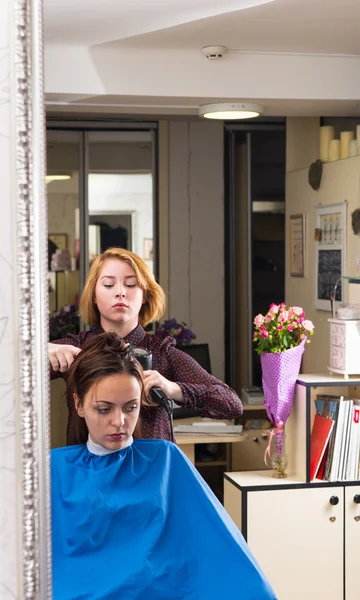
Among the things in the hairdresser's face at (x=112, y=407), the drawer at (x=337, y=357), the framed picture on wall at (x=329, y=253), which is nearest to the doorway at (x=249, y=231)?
the framed picture on wall at (x=329, y=253)

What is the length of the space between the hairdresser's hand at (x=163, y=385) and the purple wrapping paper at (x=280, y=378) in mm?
982

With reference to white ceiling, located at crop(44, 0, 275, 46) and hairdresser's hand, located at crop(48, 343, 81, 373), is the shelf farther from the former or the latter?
hairdresser's hand, located at crop(48, 343, 81, 373)

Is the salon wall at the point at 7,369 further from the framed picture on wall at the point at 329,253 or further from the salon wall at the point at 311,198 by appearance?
the framed picture on wall at the point at 329,253

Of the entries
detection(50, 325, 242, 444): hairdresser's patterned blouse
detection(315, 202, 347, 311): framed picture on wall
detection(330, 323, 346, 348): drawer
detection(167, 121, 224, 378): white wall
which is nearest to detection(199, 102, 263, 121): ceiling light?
detection(315, 202, 347, 311): framed picture on wall

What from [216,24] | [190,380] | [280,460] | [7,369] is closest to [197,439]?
[280,460]

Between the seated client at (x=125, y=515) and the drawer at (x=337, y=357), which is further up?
the drawer at (x=337, y=357)

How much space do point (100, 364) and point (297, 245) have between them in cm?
314

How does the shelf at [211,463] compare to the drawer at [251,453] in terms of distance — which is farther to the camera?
the shelf at [211,463]

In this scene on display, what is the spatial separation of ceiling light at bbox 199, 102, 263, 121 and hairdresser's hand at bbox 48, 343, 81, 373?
89.0 inches

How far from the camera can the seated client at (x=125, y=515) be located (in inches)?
56.9

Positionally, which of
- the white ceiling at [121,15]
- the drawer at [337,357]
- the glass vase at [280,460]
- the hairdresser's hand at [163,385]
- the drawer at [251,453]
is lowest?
the drawer at [251,453]

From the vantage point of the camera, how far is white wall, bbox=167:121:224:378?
5.44m

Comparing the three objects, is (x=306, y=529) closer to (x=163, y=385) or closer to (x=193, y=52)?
(x=163, y=385)

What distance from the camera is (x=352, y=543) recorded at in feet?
9.09
